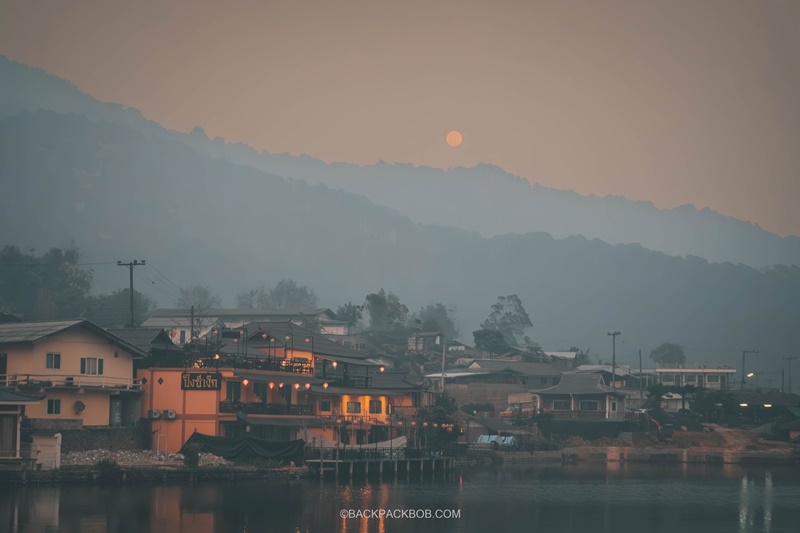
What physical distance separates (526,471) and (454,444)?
6.60m

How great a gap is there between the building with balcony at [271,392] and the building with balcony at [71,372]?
2.13 metres

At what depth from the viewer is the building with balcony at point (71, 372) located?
61656mm

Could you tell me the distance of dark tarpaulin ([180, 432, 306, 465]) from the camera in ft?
212

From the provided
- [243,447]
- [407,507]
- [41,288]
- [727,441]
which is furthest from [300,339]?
[41,288]

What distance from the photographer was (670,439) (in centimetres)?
10294

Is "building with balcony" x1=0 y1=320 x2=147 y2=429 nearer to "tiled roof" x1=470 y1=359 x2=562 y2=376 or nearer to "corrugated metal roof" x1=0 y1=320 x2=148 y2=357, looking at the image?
"corrugated metal roof" x1=0 y1=320 x2=148 y2=357

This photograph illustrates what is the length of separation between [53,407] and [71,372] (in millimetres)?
2737

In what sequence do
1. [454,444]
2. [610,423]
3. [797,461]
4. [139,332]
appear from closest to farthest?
[139,332] < [454,444] < [797,461] < [610,423]

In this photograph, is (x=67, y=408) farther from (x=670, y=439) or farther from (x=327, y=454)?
(x=670, y=439)

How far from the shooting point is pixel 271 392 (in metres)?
72.6

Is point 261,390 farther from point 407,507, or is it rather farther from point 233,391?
point 407,507

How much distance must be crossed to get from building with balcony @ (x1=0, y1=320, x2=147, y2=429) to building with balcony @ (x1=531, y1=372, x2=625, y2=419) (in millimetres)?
52936

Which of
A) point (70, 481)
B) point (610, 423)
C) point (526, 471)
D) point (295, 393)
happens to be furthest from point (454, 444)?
point (70, 481)

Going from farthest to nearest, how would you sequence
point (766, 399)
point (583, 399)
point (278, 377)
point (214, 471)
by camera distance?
point (766, 399), point (583, 399), point (278, 377), point (214, 471)
